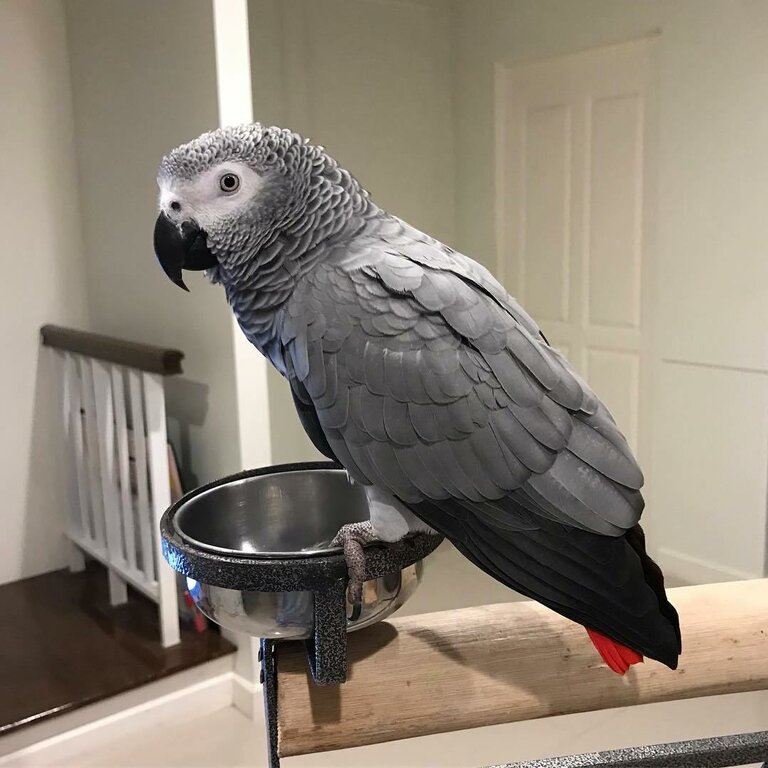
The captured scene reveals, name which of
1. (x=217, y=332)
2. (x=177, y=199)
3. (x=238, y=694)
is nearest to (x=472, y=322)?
(x=177, y=199)

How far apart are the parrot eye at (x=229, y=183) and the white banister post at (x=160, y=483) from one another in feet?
3.99

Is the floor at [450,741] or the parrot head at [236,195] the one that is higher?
the parrot head at [236,195]

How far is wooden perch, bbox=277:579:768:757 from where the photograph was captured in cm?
82

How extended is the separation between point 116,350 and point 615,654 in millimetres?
1567

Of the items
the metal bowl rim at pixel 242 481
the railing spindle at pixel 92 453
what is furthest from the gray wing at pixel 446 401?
the railing spindle at pixel 92 453

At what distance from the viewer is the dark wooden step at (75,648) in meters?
1.82

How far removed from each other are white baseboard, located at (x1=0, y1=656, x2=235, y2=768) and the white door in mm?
1645

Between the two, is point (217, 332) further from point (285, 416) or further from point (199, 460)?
point (285, 416)

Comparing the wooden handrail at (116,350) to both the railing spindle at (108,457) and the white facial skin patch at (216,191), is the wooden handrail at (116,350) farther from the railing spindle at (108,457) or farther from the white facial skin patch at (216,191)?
the white facial skin patch at (216,191)

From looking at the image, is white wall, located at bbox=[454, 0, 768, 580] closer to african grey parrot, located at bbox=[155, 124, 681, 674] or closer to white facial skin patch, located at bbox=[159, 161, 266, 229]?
african grey parrot, located at bbox=[155, 124, 681, 674]

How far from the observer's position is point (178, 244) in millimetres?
816

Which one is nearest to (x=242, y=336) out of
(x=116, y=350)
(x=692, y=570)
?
(x=116, y=350)

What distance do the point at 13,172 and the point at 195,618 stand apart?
1.44 m

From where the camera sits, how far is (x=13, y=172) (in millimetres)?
2354
